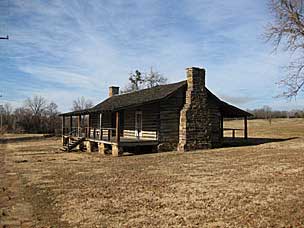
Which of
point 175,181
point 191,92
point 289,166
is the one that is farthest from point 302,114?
point 175,181

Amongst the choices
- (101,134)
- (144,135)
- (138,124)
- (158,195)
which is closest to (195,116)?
(144,135)

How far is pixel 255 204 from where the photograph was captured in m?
8.80

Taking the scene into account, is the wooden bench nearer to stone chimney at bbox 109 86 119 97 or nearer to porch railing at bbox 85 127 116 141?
porch railing at bbox 85 127 116 141

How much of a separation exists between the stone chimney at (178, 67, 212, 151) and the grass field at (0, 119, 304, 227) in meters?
7.25

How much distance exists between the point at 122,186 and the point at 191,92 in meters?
13.4

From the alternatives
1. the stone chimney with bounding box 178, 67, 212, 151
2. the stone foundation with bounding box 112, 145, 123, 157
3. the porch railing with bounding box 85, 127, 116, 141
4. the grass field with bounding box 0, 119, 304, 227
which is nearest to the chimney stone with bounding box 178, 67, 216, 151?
the stone chimney with bounding box 178, 67, 212, 151

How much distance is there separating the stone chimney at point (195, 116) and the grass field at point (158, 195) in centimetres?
725

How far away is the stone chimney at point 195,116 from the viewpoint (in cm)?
2394

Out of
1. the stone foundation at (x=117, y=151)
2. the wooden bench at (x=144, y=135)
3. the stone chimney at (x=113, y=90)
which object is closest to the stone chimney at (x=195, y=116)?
the wooden bench at (x=144, y=135)

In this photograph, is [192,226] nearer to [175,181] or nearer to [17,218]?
[17,218]

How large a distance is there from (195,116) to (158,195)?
14.4 metres

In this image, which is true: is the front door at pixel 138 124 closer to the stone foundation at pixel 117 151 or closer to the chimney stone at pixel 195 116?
the chimney stone at pixel 195 116

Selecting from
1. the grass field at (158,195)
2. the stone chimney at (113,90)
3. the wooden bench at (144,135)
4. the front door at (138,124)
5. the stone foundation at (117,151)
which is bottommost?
the grass field at (158,195)

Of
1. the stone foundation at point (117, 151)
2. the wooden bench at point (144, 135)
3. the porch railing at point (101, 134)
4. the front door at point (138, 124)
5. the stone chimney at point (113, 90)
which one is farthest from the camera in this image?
the stone chimney at point (113, 90)
